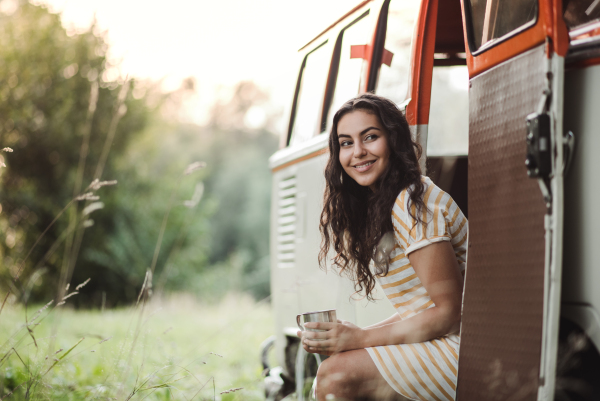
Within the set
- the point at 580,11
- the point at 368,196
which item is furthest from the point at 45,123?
the point at 580,11

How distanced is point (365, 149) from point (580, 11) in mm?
922

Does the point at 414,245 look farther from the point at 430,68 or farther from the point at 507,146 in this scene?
the point at 430,68

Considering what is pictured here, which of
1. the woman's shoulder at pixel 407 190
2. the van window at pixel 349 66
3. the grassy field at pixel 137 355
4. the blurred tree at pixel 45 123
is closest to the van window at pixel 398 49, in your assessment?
the van window at pixel 349 66

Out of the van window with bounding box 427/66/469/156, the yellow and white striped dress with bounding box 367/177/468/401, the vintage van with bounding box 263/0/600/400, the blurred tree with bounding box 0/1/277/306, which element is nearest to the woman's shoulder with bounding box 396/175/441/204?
the yellow and white striped dress with bounding box 367/177/468/401

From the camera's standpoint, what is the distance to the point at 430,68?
108 inches

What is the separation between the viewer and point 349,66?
144 inches

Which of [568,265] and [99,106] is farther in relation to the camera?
[99,106]

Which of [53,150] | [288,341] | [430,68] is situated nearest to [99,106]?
[53,150]

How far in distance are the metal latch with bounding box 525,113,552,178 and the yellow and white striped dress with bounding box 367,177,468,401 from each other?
1.59 feet

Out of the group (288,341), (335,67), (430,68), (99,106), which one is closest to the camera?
(430,68)

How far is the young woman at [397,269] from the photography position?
2.08 meters

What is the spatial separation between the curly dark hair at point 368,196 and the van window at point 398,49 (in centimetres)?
44

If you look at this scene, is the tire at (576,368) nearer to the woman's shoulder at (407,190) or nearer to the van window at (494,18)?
the woman's shoulder at (407,190)

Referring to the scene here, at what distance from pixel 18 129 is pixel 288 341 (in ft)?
43.0
